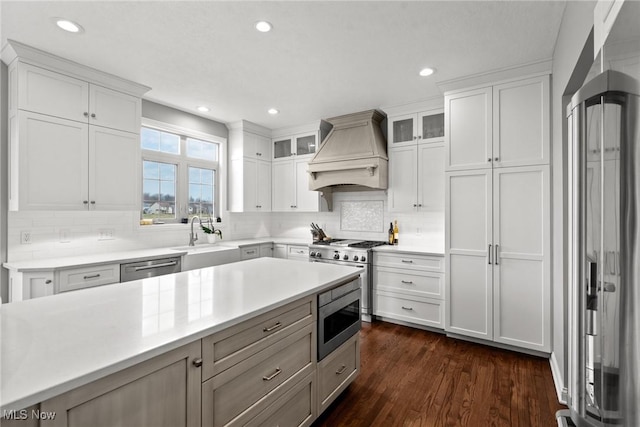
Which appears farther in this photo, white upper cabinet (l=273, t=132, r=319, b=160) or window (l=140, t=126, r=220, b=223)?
white upper cabinet (l=273, t=132, r=319, b=160)

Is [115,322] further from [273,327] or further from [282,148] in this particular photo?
[282,148]

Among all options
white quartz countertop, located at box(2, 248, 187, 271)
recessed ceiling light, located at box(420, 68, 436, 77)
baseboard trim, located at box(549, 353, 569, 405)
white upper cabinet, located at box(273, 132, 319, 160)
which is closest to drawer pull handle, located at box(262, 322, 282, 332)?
baseboard trim, located at box(549, 353, 569, 405)

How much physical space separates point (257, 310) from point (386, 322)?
9.36 feet

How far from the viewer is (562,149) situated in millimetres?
2256

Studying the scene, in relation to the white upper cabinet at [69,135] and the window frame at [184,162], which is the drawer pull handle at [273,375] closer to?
the white upper cabinet at [69,135]

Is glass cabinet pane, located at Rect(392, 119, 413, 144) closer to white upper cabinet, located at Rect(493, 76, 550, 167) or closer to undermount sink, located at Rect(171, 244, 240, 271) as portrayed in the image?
white upper cabinet, located at Rect(493, 76, 550, 167)

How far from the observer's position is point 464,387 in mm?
2387

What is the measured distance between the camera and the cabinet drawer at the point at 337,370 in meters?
1.94

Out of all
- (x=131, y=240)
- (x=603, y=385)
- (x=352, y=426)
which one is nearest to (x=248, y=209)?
(x=131, y=240)

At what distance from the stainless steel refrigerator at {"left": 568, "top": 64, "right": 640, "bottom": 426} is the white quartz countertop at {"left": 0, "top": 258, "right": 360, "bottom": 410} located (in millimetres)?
1128

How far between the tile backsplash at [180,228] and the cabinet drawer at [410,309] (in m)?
0.87

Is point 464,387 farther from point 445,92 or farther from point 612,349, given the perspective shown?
point 445,92

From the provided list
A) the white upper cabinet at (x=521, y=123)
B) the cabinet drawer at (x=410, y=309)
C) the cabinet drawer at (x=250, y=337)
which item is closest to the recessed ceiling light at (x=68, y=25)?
the cabinet drawer at (x=250, y=337)

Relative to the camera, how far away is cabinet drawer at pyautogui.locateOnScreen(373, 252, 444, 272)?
11.5 ft
